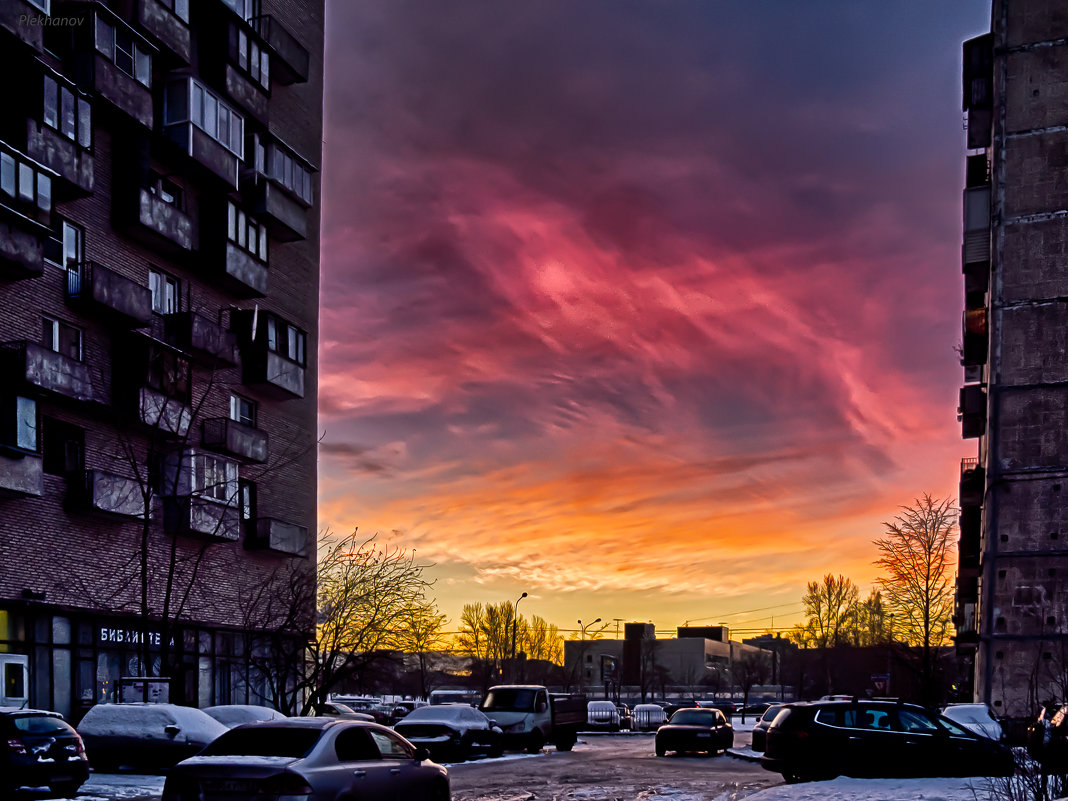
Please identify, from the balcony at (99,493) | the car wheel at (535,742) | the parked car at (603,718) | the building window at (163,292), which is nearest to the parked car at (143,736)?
the balcony at (99,493)

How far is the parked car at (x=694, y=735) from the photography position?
37.5 metres

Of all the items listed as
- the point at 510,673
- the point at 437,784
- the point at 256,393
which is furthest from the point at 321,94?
the point at 510,673

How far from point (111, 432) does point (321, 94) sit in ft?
72.3

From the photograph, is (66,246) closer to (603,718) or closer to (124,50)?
(124,50)

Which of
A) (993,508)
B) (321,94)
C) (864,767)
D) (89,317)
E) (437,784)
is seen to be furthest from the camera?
(993,508)

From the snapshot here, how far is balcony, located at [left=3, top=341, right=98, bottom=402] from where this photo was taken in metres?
32.4

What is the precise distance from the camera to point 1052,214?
57.2m

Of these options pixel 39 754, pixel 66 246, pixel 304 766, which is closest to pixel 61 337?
pixel 66 246

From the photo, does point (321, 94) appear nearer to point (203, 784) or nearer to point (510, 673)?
point (203, 784)

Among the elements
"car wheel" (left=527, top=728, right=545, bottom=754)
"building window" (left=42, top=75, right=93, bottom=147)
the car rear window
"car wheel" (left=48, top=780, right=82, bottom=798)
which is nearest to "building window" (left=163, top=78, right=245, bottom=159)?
"building window" (left=42, top=75, right=93, bottom=147)

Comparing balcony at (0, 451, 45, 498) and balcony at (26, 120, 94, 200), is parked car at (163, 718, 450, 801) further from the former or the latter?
balcony at (26, 120, 94, 200)

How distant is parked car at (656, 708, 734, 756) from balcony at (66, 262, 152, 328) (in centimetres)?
1951

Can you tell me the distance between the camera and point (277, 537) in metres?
46.6

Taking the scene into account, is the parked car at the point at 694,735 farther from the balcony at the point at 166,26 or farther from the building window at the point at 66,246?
the balcony at the point at 166,26
